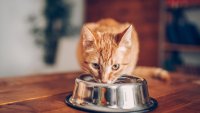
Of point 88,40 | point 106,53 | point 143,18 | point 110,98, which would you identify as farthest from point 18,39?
point 110,98

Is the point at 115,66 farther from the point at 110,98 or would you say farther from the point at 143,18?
the point at 143,18

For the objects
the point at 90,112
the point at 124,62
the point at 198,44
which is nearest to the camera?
the point at 90,112

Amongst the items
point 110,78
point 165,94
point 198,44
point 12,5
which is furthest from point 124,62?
point 12,5

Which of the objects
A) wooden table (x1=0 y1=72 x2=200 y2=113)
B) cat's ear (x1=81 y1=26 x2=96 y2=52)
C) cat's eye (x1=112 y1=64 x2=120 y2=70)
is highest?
cat's ear (x1=81 y1=26 x2=96 y2=52)

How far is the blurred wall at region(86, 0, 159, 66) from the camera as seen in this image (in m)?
3.23

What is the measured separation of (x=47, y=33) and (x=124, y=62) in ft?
8.25

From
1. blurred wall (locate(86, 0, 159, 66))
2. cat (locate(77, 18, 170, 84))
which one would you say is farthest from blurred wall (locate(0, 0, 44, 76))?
cat (locate(77, 18, 170, 84))

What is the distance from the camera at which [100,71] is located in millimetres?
1227

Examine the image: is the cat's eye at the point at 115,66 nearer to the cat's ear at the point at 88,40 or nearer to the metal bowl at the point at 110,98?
the cat's ear at the point at 88,40

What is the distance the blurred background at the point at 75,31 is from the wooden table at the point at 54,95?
158 cm

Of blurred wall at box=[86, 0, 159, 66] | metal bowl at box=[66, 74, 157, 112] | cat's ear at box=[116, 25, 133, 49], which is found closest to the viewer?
metal bowl at box=[66, 74, 157, 112]

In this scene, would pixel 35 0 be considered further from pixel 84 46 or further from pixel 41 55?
pixel 84 46

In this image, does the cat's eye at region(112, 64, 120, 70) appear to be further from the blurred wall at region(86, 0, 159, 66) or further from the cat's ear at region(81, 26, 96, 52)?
the blurred wall at region(86, 0, 159, 66)

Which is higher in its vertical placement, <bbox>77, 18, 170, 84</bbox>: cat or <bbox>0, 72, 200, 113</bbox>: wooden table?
<bbox>77, 18, 170, 84</bbox>: cat
